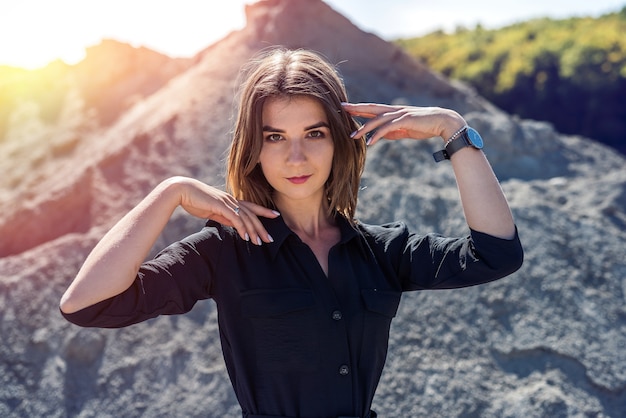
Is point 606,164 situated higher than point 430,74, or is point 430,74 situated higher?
point 430,74

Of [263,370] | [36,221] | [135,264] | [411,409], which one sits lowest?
[411,409]

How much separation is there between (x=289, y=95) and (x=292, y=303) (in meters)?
0.51

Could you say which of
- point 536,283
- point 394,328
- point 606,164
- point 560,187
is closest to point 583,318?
point 536,283

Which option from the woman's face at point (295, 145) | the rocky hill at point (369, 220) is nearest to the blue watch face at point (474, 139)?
the woman's face at point (295, 145)

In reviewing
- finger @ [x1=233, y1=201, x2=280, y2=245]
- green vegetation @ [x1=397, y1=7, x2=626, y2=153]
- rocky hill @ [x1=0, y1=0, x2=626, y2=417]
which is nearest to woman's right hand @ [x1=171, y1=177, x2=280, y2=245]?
finger @ [x1=233, y1=201, x2=280, y2=245]

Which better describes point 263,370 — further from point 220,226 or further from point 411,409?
point 411,409

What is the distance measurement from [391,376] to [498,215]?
254 cm

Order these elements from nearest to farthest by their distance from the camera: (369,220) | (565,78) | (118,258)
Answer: (118,258), (369,220), (565,78)

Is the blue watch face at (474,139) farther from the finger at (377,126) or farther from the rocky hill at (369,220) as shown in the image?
the rocky hill at (369,220)

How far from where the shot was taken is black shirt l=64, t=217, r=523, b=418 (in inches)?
64.6

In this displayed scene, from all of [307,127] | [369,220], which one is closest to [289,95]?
[307,127]

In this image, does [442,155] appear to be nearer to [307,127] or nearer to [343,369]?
[307,127]

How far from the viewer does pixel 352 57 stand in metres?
6.84

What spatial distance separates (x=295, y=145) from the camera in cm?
174
